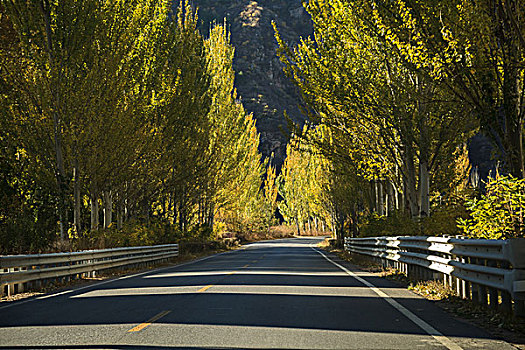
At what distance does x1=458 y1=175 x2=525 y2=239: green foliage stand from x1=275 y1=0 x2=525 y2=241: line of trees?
2435mm

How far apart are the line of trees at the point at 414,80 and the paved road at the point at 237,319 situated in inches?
177

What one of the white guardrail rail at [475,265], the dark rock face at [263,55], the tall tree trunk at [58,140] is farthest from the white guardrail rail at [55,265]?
the dark rock face at [263,55]

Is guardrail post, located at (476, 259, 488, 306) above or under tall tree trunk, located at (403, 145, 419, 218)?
under

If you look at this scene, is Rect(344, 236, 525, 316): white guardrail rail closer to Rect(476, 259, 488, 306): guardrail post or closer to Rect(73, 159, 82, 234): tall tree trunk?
Rect(476, 259, 488, 306): guardrail post

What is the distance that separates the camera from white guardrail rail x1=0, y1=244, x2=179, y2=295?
41.7 ft

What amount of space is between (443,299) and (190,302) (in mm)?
4531

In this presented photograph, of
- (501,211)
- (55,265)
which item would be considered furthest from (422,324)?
(55,265)

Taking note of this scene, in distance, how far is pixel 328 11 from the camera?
19.7 metres

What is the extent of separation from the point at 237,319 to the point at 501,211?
14.6 feet

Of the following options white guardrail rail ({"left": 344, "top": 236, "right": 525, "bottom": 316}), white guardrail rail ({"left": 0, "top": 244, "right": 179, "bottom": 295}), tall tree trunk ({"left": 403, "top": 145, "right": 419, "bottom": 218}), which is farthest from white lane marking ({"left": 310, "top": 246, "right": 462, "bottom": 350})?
tall tree trunk ({"left": 403, "top": 145, "right": 419, "bottom": 218})

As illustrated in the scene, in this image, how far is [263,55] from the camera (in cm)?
15650

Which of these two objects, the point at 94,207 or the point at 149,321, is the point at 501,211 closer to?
the point at 149,321

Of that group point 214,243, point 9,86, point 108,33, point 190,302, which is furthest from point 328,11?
point 214,243

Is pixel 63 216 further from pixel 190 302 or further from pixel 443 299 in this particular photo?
pixel 443 299
